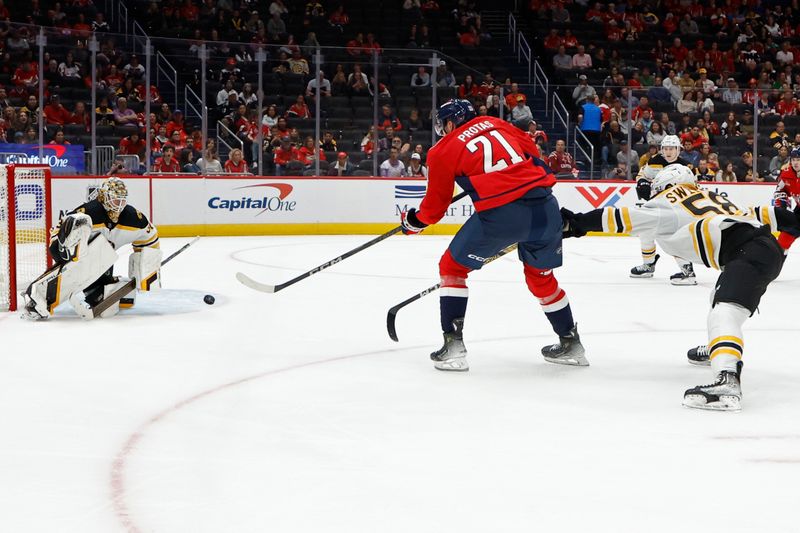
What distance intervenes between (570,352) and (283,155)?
26.4 feet

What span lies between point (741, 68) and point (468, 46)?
4695 mm

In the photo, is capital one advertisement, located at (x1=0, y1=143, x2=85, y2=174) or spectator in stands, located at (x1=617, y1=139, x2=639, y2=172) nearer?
capital one advertisement, located at (x1=0, y1=143, x2=85, y2=174)

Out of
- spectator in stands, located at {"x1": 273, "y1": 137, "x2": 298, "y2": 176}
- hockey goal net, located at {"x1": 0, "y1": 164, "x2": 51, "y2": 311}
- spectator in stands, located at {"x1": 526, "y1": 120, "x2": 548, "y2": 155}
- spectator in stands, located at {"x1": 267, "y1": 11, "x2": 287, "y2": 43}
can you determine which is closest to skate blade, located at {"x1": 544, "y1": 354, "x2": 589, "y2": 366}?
hockey goal net, located at {"x1": 0, "y1": 164, "x2": 51, "y2": 311}

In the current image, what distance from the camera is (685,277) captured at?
7.86 m

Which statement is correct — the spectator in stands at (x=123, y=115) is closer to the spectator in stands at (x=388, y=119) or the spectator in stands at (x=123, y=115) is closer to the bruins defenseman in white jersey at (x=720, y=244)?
the spectator in stands at (x=388, y=119)

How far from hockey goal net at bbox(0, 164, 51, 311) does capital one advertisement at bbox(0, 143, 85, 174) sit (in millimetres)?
2897

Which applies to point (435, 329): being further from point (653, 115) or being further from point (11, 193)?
point (653, 115)

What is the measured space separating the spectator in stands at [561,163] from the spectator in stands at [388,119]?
6.82 feet

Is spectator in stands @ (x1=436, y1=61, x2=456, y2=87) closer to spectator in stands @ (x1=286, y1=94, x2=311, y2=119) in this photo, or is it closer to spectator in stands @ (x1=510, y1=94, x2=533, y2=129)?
spectator in stands @ (x1=510, y1=94, x2=533, y2=129)

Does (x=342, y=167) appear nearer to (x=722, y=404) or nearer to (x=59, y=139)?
(x=59, y=139)

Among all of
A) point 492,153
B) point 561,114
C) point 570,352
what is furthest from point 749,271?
point 561,114

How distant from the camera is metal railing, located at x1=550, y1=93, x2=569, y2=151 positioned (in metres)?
13.4

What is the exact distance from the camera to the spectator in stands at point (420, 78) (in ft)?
40.8

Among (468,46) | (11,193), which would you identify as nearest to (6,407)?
(11,193)
